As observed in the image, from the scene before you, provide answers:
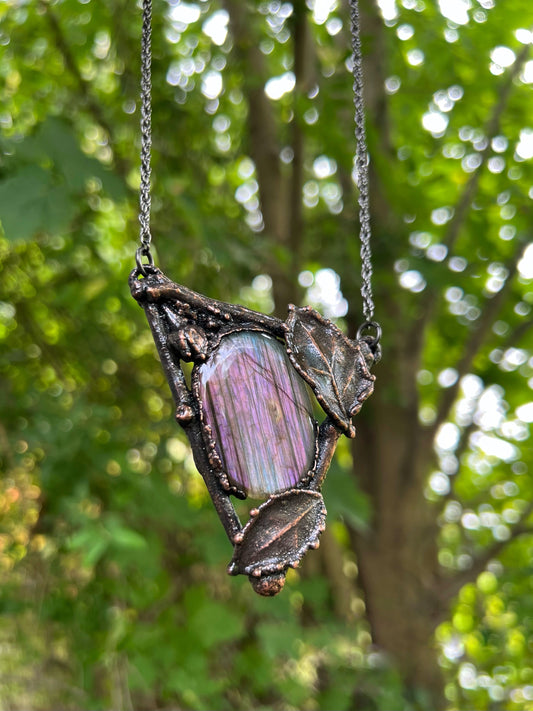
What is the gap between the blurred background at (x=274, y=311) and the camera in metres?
1.98

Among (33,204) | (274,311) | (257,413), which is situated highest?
(33,204)

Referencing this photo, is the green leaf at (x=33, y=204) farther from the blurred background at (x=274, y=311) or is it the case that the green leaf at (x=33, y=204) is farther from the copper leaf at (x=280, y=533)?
the copper leaf at (x=280, y=533)

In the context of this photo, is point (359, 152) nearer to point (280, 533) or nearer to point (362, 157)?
point (362, 157)

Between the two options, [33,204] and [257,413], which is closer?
[257,413]

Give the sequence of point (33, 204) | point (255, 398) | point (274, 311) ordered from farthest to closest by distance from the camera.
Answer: point (274, 311) < point (33, 204) < point (255, 398)

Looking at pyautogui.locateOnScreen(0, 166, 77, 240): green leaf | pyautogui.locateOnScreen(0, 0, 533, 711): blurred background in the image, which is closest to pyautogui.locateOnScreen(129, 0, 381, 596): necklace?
pyautogui.locateOnScreen(0, 166, 77, 240): green leaf

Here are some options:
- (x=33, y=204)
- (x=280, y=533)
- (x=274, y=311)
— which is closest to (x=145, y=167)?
(x=280, y=533)

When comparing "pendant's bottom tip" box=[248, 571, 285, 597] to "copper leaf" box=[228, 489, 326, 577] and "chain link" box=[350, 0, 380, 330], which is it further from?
"chain link" box=[350, 0, 380, 330]

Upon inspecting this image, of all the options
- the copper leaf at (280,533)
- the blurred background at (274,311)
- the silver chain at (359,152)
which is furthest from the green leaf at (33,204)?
the copper leaf at (280,533)

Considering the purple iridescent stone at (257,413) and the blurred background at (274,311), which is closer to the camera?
the purple iridescent stone at (257,413)

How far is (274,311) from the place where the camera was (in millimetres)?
2420

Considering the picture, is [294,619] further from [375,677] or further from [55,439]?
[55,439]

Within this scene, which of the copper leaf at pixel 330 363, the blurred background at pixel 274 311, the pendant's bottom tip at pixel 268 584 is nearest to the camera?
the pendant's bottom tip at pixel 268 584

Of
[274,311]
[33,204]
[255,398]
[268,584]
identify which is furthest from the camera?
[274,311]
